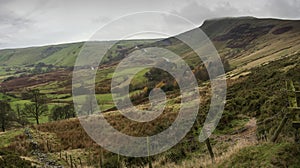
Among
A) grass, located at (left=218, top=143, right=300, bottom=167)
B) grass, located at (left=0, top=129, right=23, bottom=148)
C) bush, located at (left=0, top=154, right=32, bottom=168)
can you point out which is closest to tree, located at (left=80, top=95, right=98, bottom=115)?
grass, located at (left=0, top=129, right=23, bottom=148)

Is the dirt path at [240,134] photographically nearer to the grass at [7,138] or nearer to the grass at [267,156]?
the grass at [267,156]

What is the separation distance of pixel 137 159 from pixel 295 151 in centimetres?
1029

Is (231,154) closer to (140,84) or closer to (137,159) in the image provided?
(137,159)

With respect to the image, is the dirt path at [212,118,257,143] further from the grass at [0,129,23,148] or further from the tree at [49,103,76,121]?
the tree at [49,103,76,121]

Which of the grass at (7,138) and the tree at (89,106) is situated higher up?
the grass at (7,138)

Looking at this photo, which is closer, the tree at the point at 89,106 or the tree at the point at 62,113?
the tree at the point at 62,113

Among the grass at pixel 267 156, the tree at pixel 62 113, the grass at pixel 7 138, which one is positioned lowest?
the tree at pixel 62 113

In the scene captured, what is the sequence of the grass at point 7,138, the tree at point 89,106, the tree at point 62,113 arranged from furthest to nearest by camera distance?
the tree at point 89,106
the tree at point 62,113
the grass at point 7,138

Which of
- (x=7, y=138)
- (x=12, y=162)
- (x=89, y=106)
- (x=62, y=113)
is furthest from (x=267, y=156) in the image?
(x=89, y=106)

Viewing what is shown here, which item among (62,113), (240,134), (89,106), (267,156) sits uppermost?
(267,156)

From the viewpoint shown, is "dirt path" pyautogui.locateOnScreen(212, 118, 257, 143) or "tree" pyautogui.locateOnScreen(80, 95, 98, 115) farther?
"tree" pyautogui.locateOnScreen(80, 95, 98, 115)

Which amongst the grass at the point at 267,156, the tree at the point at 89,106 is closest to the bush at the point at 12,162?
the grass at the point at 267,156

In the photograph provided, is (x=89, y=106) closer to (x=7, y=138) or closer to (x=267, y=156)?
(x=7, y=138)

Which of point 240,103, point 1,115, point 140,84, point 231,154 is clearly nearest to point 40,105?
point 1,115
